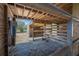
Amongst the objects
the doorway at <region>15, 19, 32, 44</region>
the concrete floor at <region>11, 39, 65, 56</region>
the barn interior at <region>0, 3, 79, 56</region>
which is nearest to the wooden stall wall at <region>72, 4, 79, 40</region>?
the barn interior at <region>0, 3, 79, 56</region>

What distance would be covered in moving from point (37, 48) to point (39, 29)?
1.00 ft

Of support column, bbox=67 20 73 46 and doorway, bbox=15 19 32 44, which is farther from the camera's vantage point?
support column, bbox=67 20 73 46

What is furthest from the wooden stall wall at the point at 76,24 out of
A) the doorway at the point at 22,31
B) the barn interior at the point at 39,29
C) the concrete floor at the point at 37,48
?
the doorway at the point at 22,31

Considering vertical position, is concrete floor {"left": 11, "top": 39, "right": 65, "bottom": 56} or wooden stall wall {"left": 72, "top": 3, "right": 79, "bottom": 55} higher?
wooden stall wall {"left": 72, "top": 3, "right": 79, "bottom": 55}

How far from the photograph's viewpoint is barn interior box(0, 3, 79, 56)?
1.63m

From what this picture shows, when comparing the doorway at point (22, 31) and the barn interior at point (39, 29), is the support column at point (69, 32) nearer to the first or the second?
the barn interior at point (39, 29)

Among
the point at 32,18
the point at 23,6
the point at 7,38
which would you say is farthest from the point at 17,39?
the point at 23,6

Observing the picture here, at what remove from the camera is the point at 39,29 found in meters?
1.74

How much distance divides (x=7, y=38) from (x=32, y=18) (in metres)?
0.49

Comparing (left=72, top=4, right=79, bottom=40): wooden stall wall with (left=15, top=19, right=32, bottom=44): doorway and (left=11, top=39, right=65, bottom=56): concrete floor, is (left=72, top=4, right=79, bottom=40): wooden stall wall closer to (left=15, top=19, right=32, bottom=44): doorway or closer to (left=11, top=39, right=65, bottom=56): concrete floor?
(left=11, top=39, right=65, bottom=56): concrete floor

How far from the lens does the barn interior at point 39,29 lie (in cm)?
163

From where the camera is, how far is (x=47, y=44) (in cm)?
175

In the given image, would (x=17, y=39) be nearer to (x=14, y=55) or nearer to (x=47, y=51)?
(x=14, y=55)

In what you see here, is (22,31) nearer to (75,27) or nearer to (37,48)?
(37,48)
